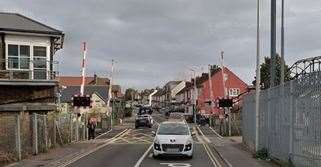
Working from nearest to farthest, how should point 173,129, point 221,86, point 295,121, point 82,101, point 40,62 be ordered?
point 295,121, point 173,129, point 82,101, point 40,62, point 221,86

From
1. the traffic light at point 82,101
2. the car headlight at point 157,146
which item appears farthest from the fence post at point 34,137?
the traffic light at point 82,101

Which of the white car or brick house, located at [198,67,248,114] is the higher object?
brick house, located at [198,67,248,114]

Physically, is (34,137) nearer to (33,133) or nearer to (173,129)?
(33,133)

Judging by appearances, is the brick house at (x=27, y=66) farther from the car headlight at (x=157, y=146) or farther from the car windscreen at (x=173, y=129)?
the car headlight at (x=157, y=146)

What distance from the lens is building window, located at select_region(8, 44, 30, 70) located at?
4400 centimetres

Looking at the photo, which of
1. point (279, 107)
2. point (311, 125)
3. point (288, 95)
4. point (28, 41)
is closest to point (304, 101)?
point (311, 125)

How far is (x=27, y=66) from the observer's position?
4412 centimetres

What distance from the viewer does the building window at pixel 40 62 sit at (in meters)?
44.0

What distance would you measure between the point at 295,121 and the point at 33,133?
45.0 ft

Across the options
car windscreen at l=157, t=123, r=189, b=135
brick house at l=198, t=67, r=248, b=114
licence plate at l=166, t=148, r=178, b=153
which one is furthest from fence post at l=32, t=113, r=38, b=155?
brick house at l=198, t=67, r=248, b=114

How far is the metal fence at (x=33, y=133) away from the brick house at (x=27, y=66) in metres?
2.91

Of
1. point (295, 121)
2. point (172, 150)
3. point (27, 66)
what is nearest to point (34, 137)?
point (172, 150)

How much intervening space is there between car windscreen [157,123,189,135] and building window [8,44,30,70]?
60.6ft

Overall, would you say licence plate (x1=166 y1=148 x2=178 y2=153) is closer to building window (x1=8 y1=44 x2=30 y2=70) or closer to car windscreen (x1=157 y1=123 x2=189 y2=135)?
car windscreen (x1=157 y1=123 x2=189 y2=135)
